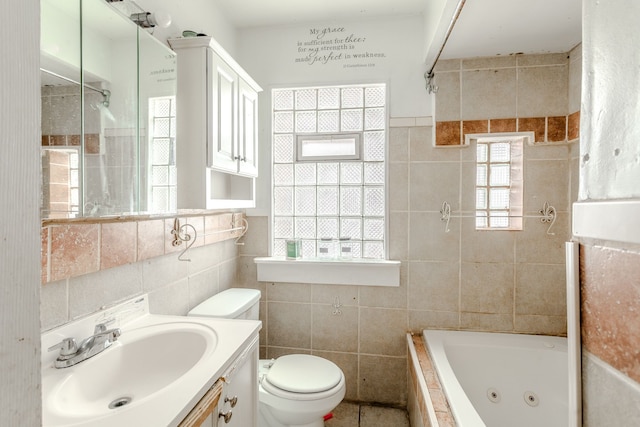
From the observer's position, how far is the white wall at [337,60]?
6.97 ft

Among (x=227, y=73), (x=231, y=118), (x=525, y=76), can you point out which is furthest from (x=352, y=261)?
(x=525, y=76)

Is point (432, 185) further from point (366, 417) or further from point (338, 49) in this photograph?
point (366, 417)

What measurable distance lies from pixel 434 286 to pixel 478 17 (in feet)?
5.24

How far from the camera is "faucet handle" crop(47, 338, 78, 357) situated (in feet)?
3.21

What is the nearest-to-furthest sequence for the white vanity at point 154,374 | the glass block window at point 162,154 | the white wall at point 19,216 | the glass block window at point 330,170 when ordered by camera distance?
the white wall at point 19,216 < the white vanity at point 154,374 < the glass block window at point 162,154 < the glass block window at point 330,170

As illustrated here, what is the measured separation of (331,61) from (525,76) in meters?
1.27

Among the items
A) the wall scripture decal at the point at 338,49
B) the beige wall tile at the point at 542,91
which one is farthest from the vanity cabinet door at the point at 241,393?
the beige wall tile at the point at 542,91

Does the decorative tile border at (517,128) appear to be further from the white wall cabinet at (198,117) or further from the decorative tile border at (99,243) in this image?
the decorative tile border at (99,243)

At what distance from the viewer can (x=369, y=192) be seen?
2.28 metres

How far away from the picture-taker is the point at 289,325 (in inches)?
89.0

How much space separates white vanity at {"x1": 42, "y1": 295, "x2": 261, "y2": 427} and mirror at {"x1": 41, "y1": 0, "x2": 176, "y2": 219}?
44 centimetres

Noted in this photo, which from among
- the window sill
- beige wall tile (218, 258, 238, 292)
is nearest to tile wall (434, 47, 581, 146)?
the window sill

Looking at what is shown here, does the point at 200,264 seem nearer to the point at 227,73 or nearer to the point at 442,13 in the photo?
the point at 227,73

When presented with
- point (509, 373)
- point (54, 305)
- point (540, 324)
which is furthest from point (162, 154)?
point (540, 324)
